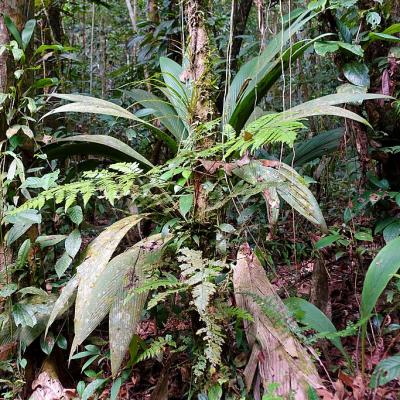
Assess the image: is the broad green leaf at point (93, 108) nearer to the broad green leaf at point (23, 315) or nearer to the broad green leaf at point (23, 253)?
the broad green leaf at point (23, 253)

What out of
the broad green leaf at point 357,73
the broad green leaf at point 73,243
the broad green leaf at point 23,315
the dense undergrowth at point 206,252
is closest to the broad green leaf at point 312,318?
the dense undergrowth at point 206,252

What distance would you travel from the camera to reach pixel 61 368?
174 cm

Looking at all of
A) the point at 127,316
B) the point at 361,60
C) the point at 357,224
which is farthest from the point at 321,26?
the point at 127,316

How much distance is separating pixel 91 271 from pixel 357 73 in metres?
1.43

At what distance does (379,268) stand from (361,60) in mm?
1131

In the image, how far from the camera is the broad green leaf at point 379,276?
1314 mm

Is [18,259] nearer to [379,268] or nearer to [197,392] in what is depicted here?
[197,392]

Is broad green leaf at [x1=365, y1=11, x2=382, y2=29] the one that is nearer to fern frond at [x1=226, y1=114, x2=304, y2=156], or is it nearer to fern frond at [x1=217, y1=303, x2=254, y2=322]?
fern frond at [x1=226, y1=114, x2=304, y2=156]

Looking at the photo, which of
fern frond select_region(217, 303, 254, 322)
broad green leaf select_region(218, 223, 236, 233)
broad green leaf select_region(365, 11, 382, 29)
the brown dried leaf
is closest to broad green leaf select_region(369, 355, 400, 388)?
the brown dried leaf

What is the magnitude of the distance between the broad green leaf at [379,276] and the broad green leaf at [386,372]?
15 centimetres

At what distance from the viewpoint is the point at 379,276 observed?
1.34 metres

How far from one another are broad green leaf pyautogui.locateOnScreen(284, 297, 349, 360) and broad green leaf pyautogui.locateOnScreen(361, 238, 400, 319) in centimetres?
14

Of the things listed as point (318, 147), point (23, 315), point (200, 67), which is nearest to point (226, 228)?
point (200, 67)

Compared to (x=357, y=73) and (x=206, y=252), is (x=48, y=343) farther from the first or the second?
(x=357, y=73)
